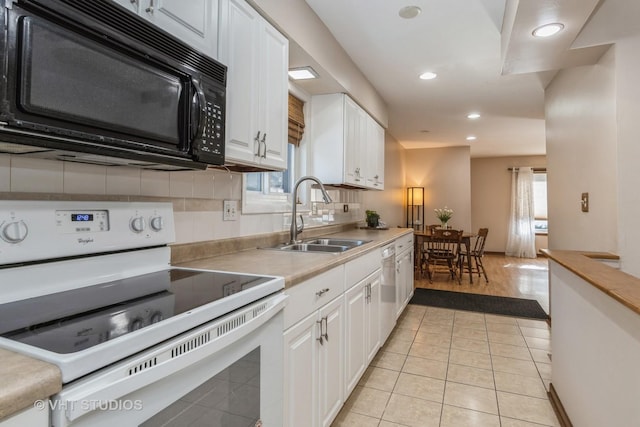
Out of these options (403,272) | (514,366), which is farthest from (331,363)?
(403,272)

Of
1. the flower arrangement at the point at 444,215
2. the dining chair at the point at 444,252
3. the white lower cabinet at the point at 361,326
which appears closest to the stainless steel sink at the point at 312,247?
the white lower cabinet at the point at 361,326

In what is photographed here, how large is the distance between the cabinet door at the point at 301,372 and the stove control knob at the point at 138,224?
25.9 inches

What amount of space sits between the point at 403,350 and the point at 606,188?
1.91 metres

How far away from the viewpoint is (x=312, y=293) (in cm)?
151

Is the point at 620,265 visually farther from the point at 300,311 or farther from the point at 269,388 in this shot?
the point at 269,388

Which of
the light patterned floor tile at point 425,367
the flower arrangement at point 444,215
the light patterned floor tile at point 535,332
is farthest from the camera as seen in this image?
the flower arrangement at point 444,215

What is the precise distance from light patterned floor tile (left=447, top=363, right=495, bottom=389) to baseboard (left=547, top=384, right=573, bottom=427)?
331mm

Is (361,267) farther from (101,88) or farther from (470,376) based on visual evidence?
(101,88)

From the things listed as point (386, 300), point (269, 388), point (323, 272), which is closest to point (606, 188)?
point (386, 300)

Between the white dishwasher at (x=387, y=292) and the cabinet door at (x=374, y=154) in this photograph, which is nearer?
the white dishwasher at (x=387, y=292)

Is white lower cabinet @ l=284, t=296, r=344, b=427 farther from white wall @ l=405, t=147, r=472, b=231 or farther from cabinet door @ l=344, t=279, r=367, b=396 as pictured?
white wall @ l=405, t=147, r=472, b=231

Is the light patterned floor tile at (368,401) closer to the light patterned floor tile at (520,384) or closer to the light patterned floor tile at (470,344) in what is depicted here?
the light patterned floor tile at (520,384)

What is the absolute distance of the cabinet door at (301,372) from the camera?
4.32 feet

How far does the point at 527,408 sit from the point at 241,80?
2437 mm
